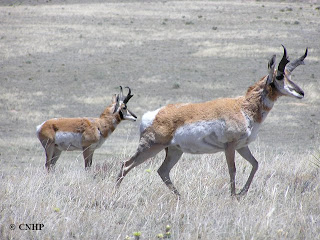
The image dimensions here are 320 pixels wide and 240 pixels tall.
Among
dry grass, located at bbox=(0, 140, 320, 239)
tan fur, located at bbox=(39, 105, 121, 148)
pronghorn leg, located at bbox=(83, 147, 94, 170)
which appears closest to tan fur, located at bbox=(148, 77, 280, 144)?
dry grass, located at bbox=(0, 140, 320, 239)

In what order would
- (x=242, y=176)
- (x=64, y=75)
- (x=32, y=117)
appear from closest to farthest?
(x=242, y=176), (x=32, y=117), (x=64, y=75)

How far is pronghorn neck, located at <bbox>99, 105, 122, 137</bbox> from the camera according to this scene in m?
12.2

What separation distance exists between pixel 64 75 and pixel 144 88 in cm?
549

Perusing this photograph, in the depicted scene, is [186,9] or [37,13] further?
[186,9]

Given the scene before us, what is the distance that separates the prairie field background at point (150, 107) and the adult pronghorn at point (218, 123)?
484mm

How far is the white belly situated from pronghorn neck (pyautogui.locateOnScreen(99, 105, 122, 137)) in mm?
5055

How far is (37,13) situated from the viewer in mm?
51969

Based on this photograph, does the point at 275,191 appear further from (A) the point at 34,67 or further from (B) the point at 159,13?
(B) the point at 159,13

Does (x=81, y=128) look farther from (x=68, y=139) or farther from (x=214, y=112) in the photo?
(x=214, y=112)

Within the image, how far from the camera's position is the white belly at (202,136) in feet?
23.7

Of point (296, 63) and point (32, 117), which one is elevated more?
point (296, 63)

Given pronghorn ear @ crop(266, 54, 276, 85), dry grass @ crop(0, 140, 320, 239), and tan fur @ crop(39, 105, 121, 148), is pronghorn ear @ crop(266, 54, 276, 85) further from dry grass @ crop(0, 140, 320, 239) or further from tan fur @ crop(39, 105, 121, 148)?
tan fur @ crop(39, 105, 121, 148)

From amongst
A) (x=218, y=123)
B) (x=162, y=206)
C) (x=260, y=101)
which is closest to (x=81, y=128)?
(x=218, y=123)

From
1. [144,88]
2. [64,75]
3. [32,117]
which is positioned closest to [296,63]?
[32,117]
